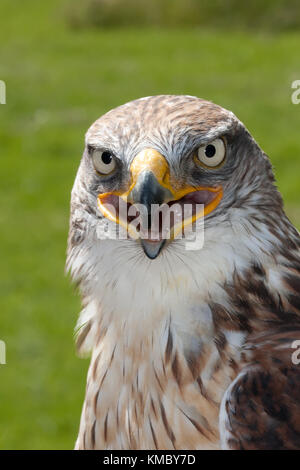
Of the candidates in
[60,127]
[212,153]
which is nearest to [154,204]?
[212,153]

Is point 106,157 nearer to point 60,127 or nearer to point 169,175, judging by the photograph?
point 169,175

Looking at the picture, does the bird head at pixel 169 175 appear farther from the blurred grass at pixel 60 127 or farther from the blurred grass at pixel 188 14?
the blurred grass at pixel 188 14

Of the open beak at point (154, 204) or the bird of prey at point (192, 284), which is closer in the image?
the open beak at point (154, 204)

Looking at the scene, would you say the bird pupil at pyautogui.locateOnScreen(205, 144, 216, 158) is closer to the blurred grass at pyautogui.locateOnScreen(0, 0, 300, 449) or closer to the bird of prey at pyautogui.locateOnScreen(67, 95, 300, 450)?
the bird of prey at pyautogui.locateOnScreen(67, 95, 300, 450)

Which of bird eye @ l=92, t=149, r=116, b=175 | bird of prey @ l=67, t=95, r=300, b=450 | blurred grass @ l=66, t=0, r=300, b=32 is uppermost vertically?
blurred grass @ l=66, t=0, r=300, b=32

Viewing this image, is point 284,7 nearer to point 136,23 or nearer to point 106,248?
point 136,23

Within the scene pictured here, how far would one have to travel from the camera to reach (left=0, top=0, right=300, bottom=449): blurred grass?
7.49m

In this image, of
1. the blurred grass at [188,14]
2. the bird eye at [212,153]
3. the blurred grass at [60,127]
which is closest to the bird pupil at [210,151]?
the bird eye at [212,153]

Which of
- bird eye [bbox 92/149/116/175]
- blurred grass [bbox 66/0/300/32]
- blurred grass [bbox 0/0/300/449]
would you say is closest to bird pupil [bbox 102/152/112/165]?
bird eye [bbox 92/149/116/175]

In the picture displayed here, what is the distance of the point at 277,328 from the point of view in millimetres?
2717

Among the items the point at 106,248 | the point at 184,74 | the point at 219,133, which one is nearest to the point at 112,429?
the point at 106,248

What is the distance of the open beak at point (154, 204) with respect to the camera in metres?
2.43

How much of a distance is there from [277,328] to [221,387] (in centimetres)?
25

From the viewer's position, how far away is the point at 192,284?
2.66m
